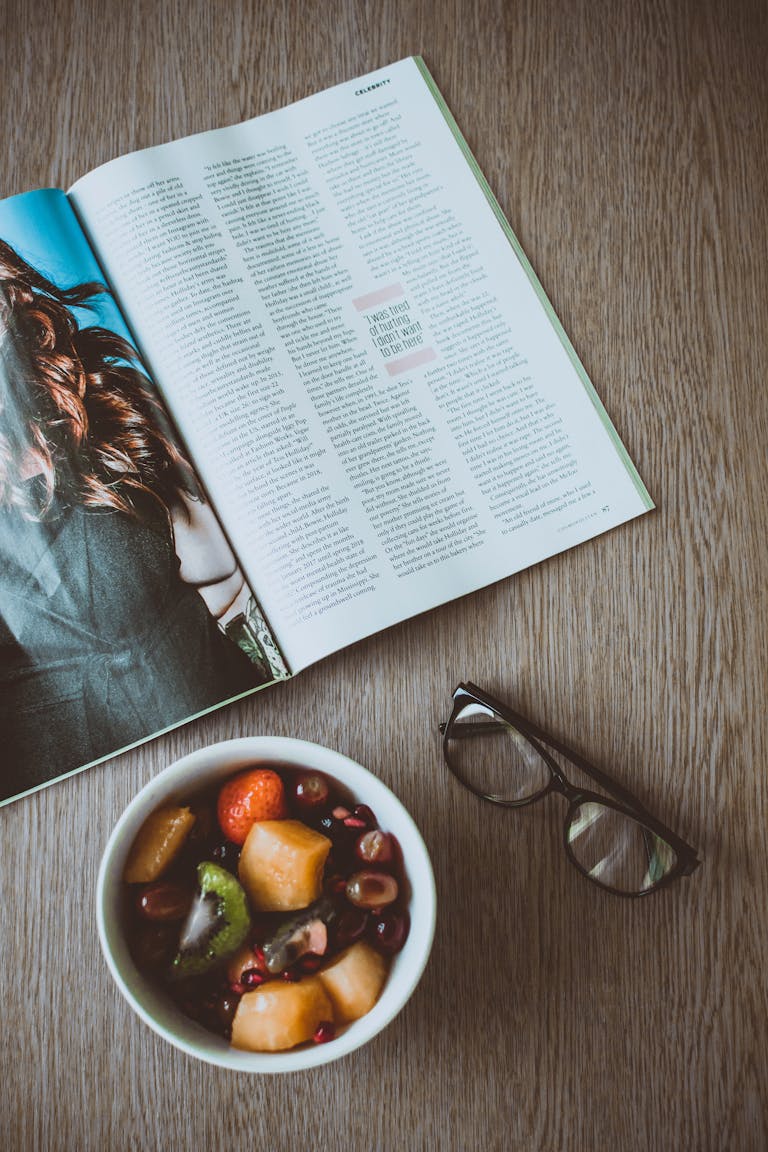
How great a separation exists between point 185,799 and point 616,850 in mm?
319

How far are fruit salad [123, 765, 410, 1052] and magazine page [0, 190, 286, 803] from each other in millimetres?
101

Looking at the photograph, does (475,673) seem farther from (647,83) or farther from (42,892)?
(647,83)

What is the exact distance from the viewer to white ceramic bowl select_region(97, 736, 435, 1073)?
50 cm

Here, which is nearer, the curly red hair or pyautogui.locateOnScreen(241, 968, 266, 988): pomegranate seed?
pyautogui.locateOnScreen(241, 968, 266, 988): pomegranate seed

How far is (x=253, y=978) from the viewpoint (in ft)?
1.74

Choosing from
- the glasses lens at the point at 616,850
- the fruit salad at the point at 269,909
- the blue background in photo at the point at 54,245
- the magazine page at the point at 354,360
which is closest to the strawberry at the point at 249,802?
the fruit salad at the point at 269,909

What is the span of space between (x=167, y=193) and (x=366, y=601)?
392 millimetres

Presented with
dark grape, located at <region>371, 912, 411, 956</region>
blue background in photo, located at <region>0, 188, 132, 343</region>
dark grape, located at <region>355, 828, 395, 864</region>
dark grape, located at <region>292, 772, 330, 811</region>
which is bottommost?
dark grape, located at <region>371, 912, 411, 956</region>

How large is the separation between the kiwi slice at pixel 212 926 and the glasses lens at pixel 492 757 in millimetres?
192

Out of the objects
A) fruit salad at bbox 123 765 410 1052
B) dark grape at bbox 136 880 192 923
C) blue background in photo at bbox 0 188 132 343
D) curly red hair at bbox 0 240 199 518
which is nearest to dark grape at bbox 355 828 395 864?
fruit salad at bbox 123 765 410 1052

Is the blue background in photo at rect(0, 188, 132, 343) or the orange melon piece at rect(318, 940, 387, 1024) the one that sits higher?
the blue background in photo at rect(0, 188, 132, 343)

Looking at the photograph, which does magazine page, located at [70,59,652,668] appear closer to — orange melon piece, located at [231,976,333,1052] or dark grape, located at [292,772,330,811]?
dark grape, located at [292,772,330,811]

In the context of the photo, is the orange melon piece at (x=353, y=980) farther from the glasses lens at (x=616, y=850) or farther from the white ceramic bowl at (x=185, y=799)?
the glasses lens at (x=616, y=850)

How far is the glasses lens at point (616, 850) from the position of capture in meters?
0.62
